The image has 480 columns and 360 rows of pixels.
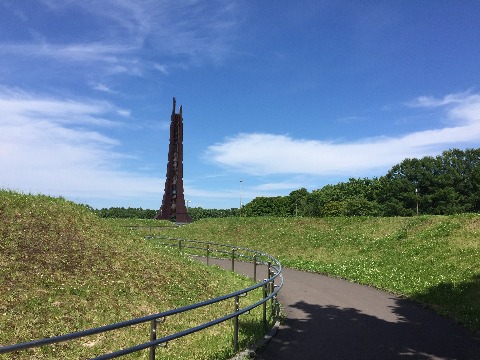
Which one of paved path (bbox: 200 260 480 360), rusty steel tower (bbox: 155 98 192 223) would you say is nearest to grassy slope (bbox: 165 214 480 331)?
paved path (bbox: 200 260 480 360)

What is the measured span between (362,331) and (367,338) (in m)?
0.53

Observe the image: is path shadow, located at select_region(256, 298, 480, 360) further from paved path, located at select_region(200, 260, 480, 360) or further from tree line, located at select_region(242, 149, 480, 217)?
A: tree line, located at select_region(242, 149, 480, 217)

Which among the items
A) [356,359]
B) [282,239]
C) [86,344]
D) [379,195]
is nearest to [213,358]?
[356,359]

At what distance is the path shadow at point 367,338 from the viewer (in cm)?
760

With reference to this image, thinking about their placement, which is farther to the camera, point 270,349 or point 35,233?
point 35,233

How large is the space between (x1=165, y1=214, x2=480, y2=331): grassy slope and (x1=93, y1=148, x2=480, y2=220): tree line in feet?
146

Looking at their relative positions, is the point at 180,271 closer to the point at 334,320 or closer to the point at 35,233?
the point at 35,233

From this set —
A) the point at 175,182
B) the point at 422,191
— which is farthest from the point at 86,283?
the point at 422,191

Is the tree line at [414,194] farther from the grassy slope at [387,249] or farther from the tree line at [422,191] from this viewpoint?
the grassy slope at [387,249]

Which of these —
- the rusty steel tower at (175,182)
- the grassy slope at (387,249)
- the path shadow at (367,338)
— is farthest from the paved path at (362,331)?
the rusty steel tower at (175,182)

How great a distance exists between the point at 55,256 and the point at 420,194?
2933 inches

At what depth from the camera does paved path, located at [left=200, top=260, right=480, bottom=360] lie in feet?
25.2

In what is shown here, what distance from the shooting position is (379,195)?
8412 centimetres

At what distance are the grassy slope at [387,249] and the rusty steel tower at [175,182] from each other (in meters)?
22.2
